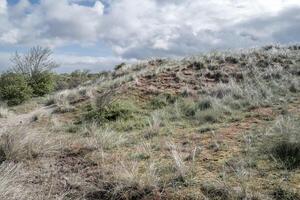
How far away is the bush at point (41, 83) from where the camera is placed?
25.9 meters

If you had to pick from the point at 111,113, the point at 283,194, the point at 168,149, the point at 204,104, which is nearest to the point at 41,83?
the point at 111,113

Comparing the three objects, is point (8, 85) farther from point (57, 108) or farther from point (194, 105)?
point (194, 105)

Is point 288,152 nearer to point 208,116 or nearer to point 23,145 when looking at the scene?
point 208,116

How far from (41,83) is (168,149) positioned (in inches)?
795

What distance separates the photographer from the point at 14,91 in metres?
22.0

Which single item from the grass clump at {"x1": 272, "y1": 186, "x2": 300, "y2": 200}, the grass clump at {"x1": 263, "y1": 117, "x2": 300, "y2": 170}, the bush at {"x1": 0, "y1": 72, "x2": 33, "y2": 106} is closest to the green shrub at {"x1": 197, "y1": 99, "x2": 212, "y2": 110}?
the grass clump at {"x1": 263, "y1": 117, "x2": 300, "y2": 170}

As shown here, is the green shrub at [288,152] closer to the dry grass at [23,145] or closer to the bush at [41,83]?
the dry grass at [23,145]

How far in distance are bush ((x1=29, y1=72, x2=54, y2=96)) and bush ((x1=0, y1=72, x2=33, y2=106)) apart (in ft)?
6.80

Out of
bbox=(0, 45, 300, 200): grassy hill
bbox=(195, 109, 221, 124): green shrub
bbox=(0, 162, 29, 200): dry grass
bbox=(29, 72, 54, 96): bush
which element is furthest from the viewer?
bbox=(29, 72, 54, 96): bush

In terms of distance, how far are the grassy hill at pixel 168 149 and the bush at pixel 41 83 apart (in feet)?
35.7

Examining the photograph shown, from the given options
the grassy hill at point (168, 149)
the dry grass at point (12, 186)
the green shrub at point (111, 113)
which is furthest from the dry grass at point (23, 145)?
the green shrub at point (111, 113)

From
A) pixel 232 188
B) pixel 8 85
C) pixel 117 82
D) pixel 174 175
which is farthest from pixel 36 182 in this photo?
pixel 8 85

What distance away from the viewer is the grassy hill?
5.71 meters

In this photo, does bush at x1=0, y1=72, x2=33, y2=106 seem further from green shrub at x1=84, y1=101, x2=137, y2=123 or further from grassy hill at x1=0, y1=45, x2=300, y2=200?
green shrub at x1=84, y1=101, x2=137, y2=123
